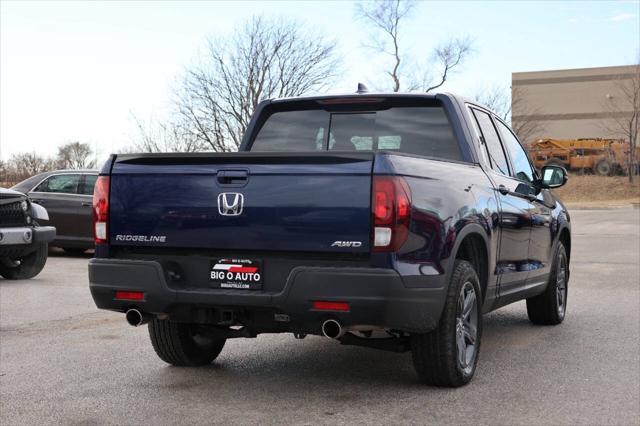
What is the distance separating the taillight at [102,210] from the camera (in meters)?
5.35

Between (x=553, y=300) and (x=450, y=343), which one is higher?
(x=450, y=343)

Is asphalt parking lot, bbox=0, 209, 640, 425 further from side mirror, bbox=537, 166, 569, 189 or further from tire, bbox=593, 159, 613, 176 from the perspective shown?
tire, bbox=593, 159, 613, 176

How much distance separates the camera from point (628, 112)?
65.2 m

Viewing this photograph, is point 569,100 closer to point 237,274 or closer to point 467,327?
point 467,327

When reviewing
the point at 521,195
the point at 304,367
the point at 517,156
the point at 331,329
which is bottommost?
the point at 304,367

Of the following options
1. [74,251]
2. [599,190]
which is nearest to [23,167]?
[74,251]

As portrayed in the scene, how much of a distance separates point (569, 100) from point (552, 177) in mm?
69695

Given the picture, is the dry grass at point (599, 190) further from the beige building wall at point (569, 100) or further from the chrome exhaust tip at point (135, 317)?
the chrome exhaust tip at point (135, 317)

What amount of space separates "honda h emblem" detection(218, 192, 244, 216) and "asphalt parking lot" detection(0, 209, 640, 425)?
3.63ft

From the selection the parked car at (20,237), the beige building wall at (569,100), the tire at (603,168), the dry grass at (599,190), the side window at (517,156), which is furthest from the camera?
the beige building wall at (569,100)

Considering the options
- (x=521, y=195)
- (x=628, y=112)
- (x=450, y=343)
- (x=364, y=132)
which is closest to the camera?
(x=450, y=343)

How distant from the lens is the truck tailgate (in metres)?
4.82

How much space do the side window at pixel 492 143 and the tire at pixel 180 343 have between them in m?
2.50

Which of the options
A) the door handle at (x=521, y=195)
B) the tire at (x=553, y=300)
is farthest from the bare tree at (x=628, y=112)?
the door handle at (x=521, y=195)
